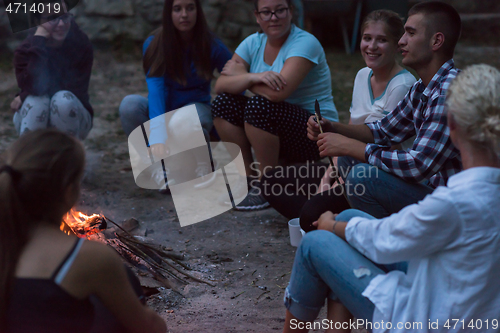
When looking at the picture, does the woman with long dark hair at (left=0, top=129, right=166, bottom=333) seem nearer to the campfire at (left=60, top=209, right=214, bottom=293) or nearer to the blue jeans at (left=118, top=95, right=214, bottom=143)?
the campfire at (left=60, top=209, right=214, bottom=293)

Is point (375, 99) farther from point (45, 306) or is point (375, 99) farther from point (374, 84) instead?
point (45, 306)

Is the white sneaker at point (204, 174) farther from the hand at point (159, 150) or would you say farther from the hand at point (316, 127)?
the hand at point (316, 127)

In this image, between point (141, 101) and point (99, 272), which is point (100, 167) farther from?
point (99, 272)

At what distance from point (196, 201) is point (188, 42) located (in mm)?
1249

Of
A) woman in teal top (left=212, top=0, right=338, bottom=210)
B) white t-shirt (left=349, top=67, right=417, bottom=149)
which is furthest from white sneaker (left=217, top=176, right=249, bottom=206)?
white t-shirt (left=349, top=67, right=417, bottom=149)

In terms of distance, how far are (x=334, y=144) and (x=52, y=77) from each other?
2.40m

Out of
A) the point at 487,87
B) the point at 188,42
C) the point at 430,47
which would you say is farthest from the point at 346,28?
the point at 487,87

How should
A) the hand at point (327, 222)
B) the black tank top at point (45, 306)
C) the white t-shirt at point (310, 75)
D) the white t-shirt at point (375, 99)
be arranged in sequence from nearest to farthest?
1. the black tank top at point (45, 306)
2. the hand at point (327, 222)
3. the white t-shirt at point (375, 99)
4. the white t-shirt at point (310, 75)

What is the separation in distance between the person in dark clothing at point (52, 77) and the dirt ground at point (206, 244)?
0.58 meters

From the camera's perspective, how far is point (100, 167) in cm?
423

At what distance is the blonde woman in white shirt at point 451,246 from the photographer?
4.30 feet

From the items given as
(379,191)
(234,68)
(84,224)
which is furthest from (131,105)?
(379,191)

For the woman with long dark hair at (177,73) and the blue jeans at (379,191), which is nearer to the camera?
the blue jeans at (379,191)

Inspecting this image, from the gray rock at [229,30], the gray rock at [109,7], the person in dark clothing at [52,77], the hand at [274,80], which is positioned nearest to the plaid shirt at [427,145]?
the hand at [274,80]
